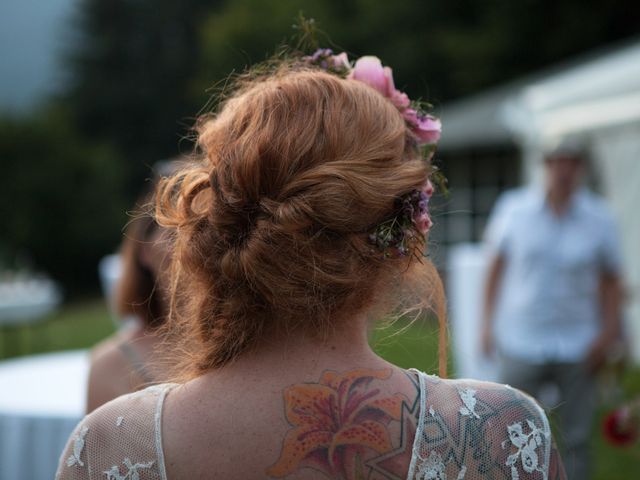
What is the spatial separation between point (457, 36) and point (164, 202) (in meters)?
23.9

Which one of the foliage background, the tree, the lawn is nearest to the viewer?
the lawn

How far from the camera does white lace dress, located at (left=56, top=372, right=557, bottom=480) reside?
53.2 inches

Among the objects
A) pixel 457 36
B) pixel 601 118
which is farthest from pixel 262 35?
pixel 601 118

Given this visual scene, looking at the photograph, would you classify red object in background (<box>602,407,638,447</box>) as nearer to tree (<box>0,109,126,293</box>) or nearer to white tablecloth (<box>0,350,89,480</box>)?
white tablecloth (<box>0,350,89,480</box>)

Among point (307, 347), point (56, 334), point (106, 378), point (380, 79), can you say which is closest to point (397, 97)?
point (380, 79)

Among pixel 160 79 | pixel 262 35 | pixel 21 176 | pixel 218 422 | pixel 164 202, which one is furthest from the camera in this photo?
pixel 160 79

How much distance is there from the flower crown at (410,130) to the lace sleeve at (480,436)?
0.79 feet

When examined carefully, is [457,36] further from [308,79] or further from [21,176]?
[308,79]

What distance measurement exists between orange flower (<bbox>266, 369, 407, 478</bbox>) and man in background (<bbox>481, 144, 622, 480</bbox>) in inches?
128

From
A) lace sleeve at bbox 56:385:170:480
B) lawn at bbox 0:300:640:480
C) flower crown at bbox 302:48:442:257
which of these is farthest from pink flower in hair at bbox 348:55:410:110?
lace sleeve at bbox 56:385:170:480

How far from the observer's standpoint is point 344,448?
1.36 metres

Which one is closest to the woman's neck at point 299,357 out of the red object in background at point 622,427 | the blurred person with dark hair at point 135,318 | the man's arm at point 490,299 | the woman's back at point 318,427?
the woman's back at point 318,427

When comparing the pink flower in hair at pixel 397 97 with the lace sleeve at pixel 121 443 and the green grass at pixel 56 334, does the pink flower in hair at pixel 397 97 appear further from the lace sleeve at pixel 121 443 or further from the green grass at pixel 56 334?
the green grass at pixel 56 334

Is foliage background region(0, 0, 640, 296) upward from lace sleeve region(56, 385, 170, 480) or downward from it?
upward
